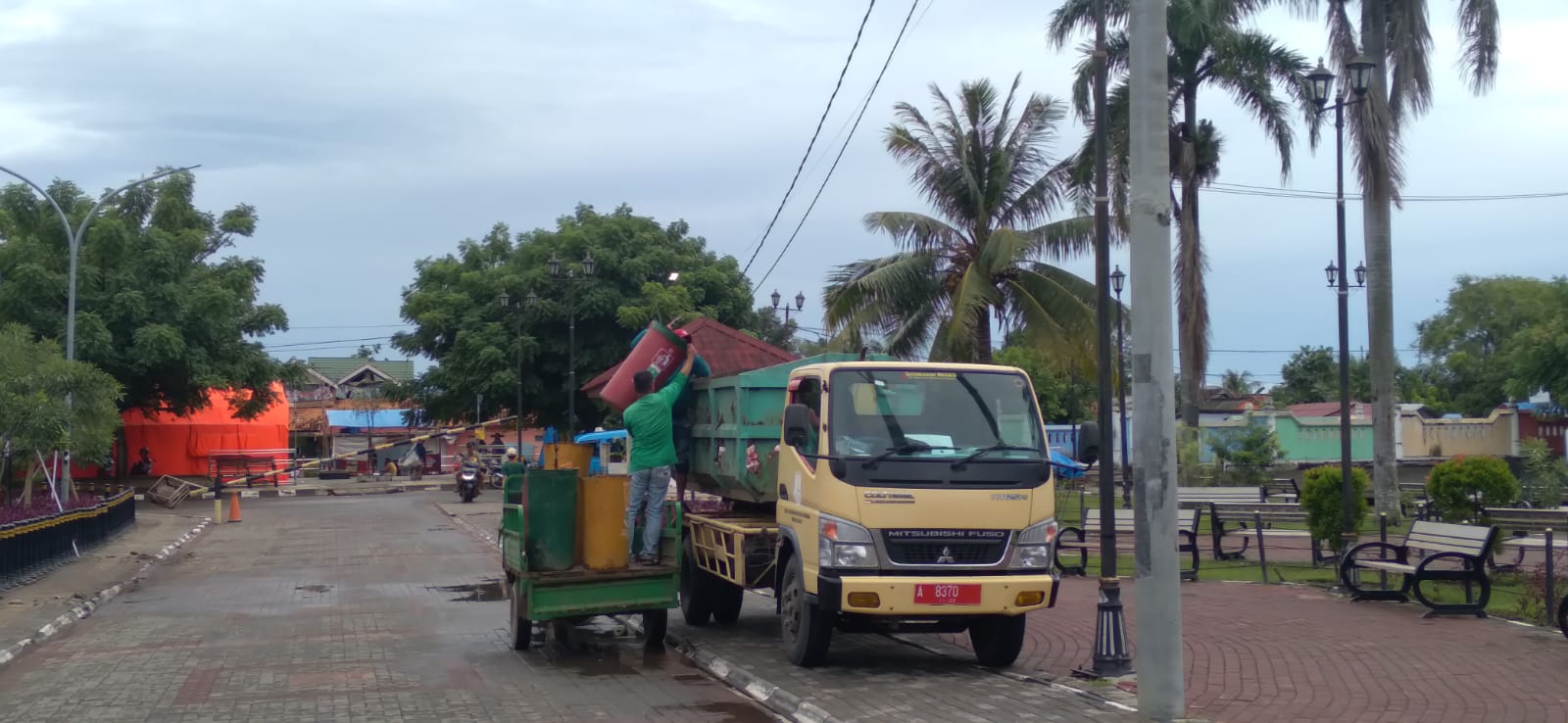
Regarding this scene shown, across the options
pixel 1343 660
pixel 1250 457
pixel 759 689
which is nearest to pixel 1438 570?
pixel 1343 660

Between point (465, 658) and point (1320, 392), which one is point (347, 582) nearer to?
point (465, 658)

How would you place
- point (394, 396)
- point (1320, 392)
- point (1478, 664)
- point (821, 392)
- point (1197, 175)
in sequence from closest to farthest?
point (1478, 664) < point (821, 392) < point (1197, 175) < point (394, 396) < point (1320, 392)

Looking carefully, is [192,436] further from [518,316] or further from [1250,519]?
[1250,519]

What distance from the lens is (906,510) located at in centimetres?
957

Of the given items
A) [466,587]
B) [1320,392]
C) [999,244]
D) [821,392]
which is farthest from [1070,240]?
[1320,392]

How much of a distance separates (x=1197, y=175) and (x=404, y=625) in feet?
68.0

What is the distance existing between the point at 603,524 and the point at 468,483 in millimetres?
29375

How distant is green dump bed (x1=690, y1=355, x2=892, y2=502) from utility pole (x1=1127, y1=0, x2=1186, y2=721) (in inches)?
138

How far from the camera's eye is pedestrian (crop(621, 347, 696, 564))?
38.3 ft

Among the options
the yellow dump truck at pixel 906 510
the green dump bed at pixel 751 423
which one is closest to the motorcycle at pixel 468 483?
the green dump bed at pixel 751 423

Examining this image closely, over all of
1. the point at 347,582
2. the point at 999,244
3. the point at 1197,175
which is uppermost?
the point at 1197,175

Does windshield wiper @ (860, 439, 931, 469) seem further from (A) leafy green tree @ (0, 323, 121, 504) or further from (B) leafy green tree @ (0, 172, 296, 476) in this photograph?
(B) leafy green tree @ (0, 172, 296, 476)

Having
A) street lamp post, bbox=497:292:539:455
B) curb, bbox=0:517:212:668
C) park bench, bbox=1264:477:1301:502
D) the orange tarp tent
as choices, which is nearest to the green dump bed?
curb, bbox=0:517:212:668

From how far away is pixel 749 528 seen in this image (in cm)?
1122
